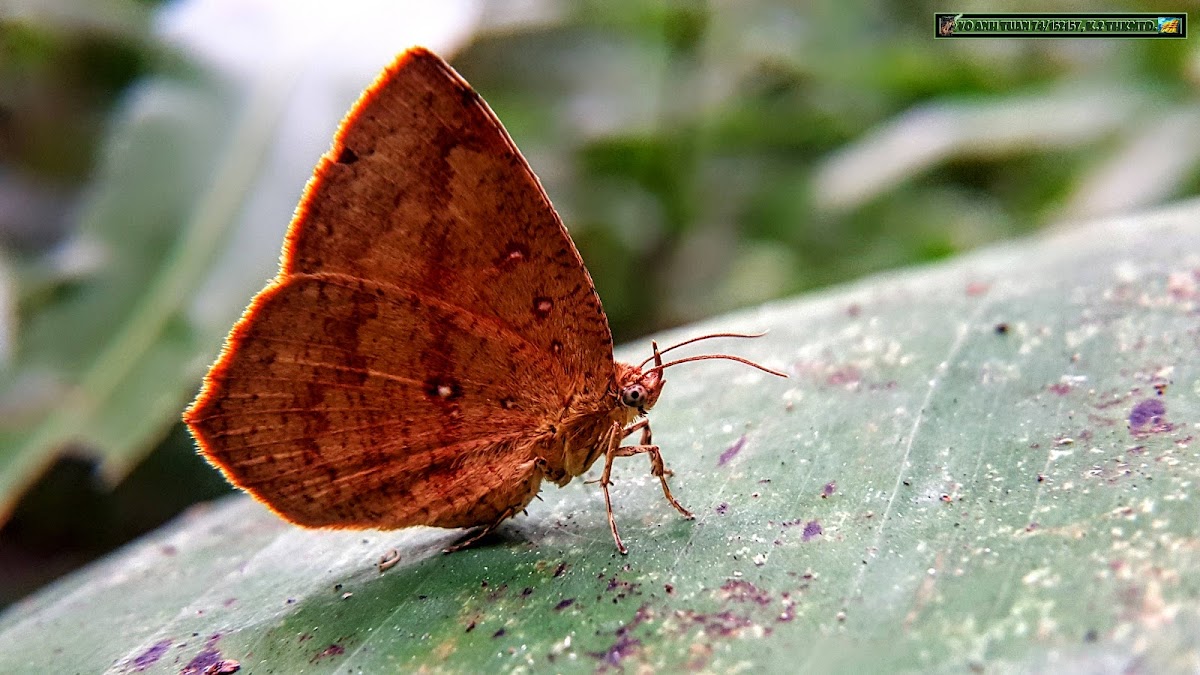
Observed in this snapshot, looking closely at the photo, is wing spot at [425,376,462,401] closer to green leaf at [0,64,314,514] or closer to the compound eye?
the compound eye

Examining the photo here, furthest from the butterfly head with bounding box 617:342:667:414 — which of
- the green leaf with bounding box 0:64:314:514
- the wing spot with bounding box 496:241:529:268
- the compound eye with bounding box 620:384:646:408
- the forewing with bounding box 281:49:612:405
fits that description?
the green leaf with bounding box 0:64:314:514

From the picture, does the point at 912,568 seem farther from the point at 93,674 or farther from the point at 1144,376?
the point at 93,674

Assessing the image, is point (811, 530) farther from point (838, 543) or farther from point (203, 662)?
point (203, 662)

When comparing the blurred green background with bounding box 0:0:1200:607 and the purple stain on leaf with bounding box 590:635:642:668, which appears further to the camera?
the blurred green background with bounding box 0:0:1200:607

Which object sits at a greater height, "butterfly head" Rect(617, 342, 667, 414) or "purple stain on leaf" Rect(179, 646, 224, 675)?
"butterfly head" Rect(617, 342, 667, 414)

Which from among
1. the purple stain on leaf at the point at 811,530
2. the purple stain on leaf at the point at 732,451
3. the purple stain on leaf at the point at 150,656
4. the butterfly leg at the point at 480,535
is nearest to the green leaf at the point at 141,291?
the purple stain on leaf at the point at 150,656

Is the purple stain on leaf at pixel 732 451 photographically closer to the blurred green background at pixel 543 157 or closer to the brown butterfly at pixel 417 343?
the brown butterfly at pixel 417 343

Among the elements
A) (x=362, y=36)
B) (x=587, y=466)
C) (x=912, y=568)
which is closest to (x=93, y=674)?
(x=587, y=466)
